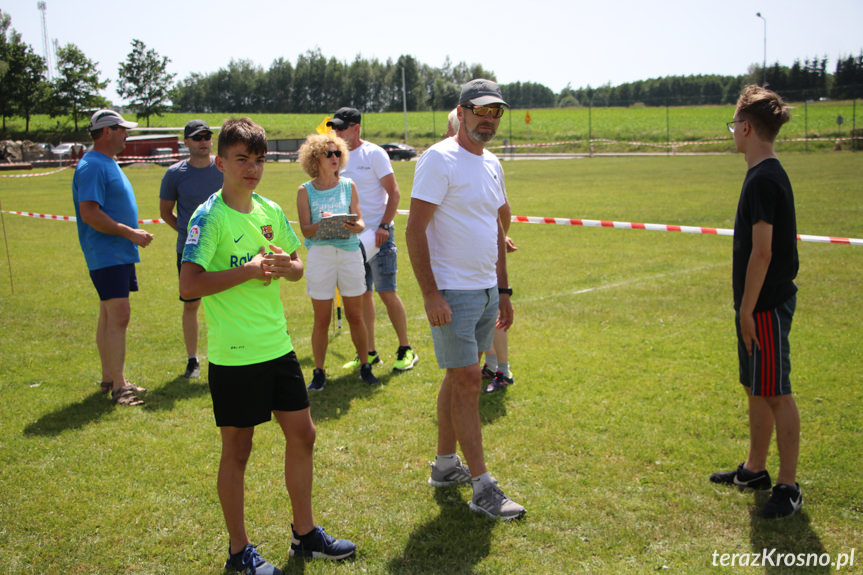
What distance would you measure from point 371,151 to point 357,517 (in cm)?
370

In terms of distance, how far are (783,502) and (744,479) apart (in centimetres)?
34

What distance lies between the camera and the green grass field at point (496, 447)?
3365 millimetres

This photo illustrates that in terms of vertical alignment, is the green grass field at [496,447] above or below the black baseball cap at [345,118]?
below

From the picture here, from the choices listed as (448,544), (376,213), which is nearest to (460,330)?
(448,544)

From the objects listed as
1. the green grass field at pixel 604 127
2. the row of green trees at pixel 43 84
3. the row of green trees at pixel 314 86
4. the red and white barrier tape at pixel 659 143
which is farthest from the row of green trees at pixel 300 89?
the red and white barrier tape at pixel 659 143

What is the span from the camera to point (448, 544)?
134 inches

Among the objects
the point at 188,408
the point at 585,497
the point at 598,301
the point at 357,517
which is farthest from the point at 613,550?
the point at 598,301

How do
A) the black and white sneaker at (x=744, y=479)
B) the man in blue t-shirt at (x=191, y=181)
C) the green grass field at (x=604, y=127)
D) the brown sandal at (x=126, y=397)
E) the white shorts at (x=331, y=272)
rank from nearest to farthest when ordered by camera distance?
the black and white sneaker at (x=744, y=479), the brown sandal at (x=126, y=397), the white shorts at (x=331, y=272), the man in blue t-shirt at (x=191, y=181), the green grass field at (x=604, y=127)

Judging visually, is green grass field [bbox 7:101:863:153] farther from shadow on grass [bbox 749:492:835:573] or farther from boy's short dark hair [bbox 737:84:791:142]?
shadow on grass [bbox 749:492:835:573]

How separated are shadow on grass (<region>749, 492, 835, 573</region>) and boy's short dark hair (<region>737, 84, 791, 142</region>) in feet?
6.65

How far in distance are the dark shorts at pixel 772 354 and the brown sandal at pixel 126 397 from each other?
459 centimetres

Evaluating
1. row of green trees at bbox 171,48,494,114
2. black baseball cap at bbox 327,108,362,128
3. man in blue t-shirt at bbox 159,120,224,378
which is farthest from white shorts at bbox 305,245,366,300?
row of green trees at bbox 171,48,494,114

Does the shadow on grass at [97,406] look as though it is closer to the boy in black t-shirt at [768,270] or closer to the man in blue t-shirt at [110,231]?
the man in blue t-shirt at [110,231]
